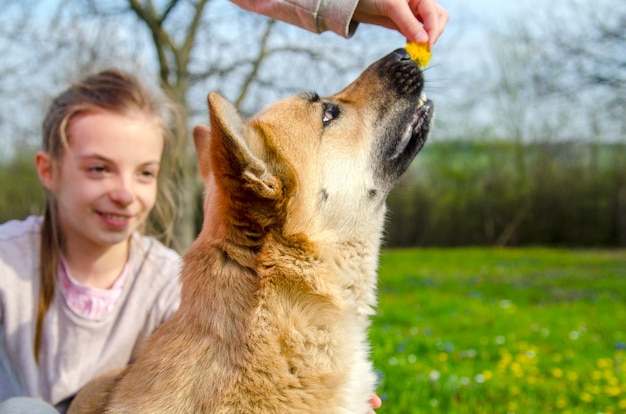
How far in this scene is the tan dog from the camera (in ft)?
6.43

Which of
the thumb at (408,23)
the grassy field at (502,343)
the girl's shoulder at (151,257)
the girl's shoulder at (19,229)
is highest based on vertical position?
the thumb at (408,23)

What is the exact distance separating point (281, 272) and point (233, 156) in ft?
1.38

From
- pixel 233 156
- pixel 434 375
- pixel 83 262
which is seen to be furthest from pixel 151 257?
pixel 434 375

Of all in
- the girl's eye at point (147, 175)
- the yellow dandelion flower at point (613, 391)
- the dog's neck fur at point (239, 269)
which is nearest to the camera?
the dog's neck fur at point (239, 269)

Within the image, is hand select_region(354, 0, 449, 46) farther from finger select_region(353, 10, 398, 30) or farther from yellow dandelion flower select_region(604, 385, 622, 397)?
yellow dandelion flower select_region(604, 385, 622, 397)

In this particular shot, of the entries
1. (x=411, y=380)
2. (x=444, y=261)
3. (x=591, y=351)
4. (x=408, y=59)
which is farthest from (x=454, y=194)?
(x=408, y=59)

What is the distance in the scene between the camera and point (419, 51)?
99.9 inches

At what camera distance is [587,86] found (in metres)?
12.6

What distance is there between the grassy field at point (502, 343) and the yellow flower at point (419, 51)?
→ 1940 millimetres

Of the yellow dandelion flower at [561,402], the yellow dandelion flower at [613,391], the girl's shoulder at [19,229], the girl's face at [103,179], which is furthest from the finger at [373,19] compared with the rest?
the yellow dandelion flower at [613,391]

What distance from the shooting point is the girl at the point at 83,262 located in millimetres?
2939

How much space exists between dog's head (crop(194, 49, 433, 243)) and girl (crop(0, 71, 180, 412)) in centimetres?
80

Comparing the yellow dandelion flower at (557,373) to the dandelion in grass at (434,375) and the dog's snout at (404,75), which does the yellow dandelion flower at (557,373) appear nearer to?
the dandelion in grass at (434,375)

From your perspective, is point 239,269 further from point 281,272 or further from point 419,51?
point 419,51
